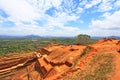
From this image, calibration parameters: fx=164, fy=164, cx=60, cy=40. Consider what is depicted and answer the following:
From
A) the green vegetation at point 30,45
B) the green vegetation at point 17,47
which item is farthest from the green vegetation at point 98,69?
the green vegetation at point 17,47

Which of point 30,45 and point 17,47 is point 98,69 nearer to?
point 17,47

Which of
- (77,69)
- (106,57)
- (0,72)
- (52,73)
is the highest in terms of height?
(106,57)

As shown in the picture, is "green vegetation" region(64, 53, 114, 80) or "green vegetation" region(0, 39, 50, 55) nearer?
"green vegetation" region(64, 53, 114, 80)

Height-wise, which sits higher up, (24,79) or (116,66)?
(116,66)

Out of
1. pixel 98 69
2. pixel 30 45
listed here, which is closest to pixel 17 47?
pixel 30 45

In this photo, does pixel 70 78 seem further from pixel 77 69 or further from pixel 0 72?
pixel 0 72

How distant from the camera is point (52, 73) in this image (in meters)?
26.5

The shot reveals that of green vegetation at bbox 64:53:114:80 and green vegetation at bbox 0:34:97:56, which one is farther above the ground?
green vegetation at bbox 64:53:114:80

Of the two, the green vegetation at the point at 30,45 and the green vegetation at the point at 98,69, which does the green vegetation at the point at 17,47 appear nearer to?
the green vegetation at the point at 30,45

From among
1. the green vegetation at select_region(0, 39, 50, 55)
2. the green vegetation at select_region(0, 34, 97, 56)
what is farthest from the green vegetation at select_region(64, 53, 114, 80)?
the green vegetation at select_region(0, 39, 50, 55)

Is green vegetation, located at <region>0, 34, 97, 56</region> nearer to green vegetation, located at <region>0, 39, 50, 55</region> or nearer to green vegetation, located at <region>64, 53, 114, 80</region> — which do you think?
green vegetation, located at <region>0, 39, 50, 55</region>

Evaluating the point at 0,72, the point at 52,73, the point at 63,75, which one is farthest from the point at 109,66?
the point at 0,72

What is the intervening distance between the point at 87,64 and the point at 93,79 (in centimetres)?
484

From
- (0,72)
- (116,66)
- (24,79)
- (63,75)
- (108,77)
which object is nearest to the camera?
(108,77)
